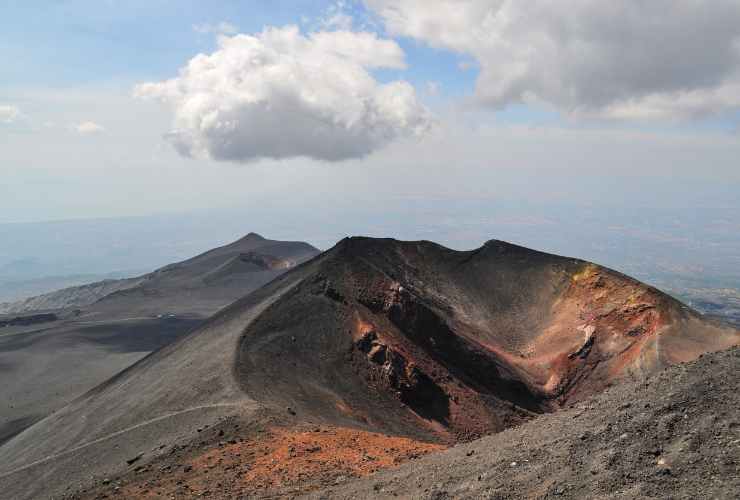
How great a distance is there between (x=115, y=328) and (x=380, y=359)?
53987 millimetres

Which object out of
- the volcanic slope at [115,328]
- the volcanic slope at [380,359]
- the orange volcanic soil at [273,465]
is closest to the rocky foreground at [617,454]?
the orange volcanic soil at [273,465]

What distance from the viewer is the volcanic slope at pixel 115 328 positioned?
171 feet

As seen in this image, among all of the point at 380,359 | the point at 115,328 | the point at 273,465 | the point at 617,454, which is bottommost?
the point at 115,328

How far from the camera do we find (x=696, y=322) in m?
40.4

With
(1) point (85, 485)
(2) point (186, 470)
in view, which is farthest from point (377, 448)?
(1) point (85, 485)

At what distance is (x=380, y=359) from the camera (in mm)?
31891

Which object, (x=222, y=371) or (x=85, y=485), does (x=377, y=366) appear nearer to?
(x=222, y=371)

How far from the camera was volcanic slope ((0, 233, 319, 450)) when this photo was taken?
52.0m

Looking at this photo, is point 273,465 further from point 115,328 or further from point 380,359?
point 115,328

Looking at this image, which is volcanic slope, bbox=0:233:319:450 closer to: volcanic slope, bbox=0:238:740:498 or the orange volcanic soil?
volcanic slope, bbox=0:238:740:498

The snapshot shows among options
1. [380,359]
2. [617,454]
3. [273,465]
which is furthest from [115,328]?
[617,454]

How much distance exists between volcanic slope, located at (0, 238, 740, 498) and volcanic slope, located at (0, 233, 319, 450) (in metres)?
16.5

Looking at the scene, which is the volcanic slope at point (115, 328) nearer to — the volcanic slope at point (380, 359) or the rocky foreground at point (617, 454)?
the volcanic slope at point (380, 359)

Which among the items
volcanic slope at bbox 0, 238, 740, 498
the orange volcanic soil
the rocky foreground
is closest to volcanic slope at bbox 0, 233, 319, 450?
volcanic slope at bbox 0, 238, 740, 498
